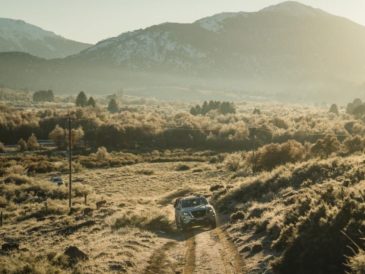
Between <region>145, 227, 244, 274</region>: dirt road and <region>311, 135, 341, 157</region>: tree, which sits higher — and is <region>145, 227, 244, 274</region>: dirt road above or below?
above

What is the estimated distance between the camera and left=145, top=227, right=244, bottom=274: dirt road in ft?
66.1

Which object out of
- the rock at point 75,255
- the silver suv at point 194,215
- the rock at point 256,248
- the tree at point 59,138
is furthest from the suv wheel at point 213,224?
the tree at point 59,138

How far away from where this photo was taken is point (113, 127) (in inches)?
5576

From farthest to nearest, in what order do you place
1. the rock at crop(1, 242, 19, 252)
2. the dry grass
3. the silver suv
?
1. the silver suv
2. the rock at crop(1, 242, 19, 252)
3. the dry grass

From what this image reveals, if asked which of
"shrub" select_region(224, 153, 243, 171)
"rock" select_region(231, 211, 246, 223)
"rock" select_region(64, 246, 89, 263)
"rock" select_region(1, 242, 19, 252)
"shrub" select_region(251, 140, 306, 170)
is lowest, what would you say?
"shrub" select_region(224, 153, 243, 171)

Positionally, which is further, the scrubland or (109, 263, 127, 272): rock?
(109, 263, 127, 272): rock

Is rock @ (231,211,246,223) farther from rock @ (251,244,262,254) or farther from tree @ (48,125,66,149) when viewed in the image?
tree @ (48,125,66,149)

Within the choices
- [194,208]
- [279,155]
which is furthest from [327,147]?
[194,208]

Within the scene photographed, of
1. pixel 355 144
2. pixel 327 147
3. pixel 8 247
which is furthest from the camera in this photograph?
pixel 327 147

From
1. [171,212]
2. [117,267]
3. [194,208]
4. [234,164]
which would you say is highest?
[117,267]

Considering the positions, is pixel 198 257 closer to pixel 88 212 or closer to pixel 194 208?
pixel 194 208

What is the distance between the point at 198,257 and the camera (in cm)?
2245

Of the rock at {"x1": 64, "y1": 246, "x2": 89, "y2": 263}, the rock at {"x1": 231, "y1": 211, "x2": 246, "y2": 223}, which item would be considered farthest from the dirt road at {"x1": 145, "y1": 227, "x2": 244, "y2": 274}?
the rock at {"x1": 231, "y1": 211, "x2": 246, "y2": 223}

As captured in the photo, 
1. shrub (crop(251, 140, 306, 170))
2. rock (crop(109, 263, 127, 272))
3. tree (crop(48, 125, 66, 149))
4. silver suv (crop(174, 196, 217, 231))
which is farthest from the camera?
tree (crop(48, 125, 66, 149))
